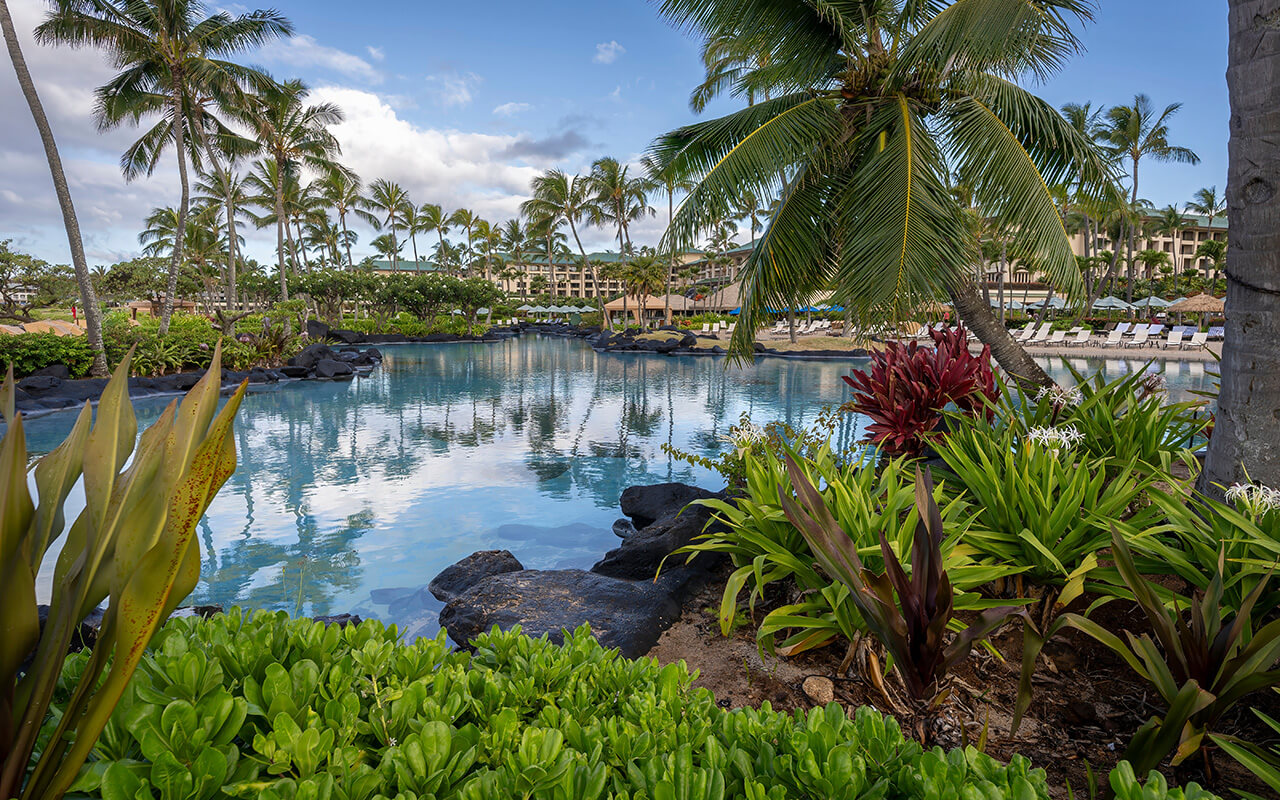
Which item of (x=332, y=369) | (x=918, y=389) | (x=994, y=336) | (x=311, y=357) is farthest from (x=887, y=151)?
(x=311, y=357)

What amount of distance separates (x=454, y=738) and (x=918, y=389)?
469 centimetres

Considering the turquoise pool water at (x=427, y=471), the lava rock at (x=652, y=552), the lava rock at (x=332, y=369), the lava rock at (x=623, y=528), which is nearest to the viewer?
the lava rock at (x=652, y=552)

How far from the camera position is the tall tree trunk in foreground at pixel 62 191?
12.8 m

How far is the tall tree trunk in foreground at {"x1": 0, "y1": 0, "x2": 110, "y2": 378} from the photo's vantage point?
1284cm

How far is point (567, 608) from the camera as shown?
3.45m

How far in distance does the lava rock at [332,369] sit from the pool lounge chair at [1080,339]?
2971 cm

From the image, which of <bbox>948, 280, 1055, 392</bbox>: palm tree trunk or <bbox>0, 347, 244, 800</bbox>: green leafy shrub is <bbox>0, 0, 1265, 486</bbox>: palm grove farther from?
A: <bbox>0, 347, 244, 800</bbox>: green leafy shrub

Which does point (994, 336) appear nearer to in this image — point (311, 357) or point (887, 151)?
point (887, 151)

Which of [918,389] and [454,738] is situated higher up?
[918,389]

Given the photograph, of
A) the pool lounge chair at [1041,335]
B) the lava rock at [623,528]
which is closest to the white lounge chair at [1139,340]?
the pool lounge chair at [1041,335]

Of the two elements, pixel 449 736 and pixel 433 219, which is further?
pixel 433 219

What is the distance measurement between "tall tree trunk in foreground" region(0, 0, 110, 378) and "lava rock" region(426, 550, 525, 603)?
14111 mm

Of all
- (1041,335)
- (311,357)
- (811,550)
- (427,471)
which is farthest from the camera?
(1041,335)

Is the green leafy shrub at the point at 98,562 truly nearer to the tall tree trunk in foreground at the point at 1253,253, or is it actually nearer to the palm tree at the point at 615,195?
the tall tree trunk in foreground at the point at 1253,253
